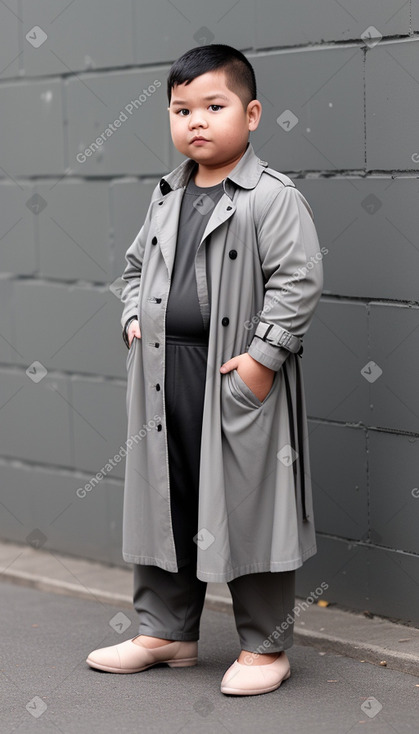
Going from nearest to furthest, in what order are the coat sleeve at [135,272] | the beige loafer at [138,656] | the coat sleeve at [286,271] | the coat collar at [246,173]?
1. the coat sleeve at [286,271]
2. the coat collar at [246,173]
3. the coat sleeve at [135,272]
4. the beige loafer at [138,656]

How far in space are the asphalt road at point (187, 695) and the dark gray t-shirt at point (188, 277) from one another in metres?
1.21

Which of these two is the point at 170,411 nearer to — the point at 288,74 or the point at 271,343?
the point at 271,343

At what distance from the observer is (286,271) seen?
3711mm

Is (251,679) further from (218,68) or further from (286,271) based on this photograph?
(218,68)

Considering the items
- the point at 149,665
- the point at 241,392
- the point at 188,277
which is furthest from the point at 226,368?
the point at 149,665

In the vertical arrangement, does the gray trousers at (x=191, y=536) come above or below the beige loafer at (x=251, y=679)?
above

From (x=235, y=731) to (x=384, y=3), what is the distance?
250 centimetres

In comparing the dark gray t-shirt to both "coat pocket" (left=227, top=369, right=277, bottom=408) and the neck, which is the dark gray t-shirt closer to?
the neck

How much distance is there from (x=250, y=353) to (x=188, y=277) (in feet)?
1.11

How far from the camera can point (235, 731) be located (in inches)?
145

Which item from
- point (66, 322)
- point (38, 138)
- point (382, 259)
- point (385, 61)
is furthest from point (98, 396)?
point (385, 61)

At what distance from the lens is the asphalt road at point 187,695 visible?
3.75 meters

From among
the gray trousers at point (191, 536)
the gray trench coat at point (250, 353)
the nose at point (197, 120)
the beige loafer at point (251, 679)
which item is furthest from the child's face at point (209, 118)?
the beige loafer at point (251, 679)

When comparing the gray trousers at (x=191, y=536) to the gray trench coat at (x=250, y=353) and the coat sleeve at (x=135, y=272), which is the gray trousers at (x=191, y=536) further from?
the coat sleeve at (x=135, y=272)
